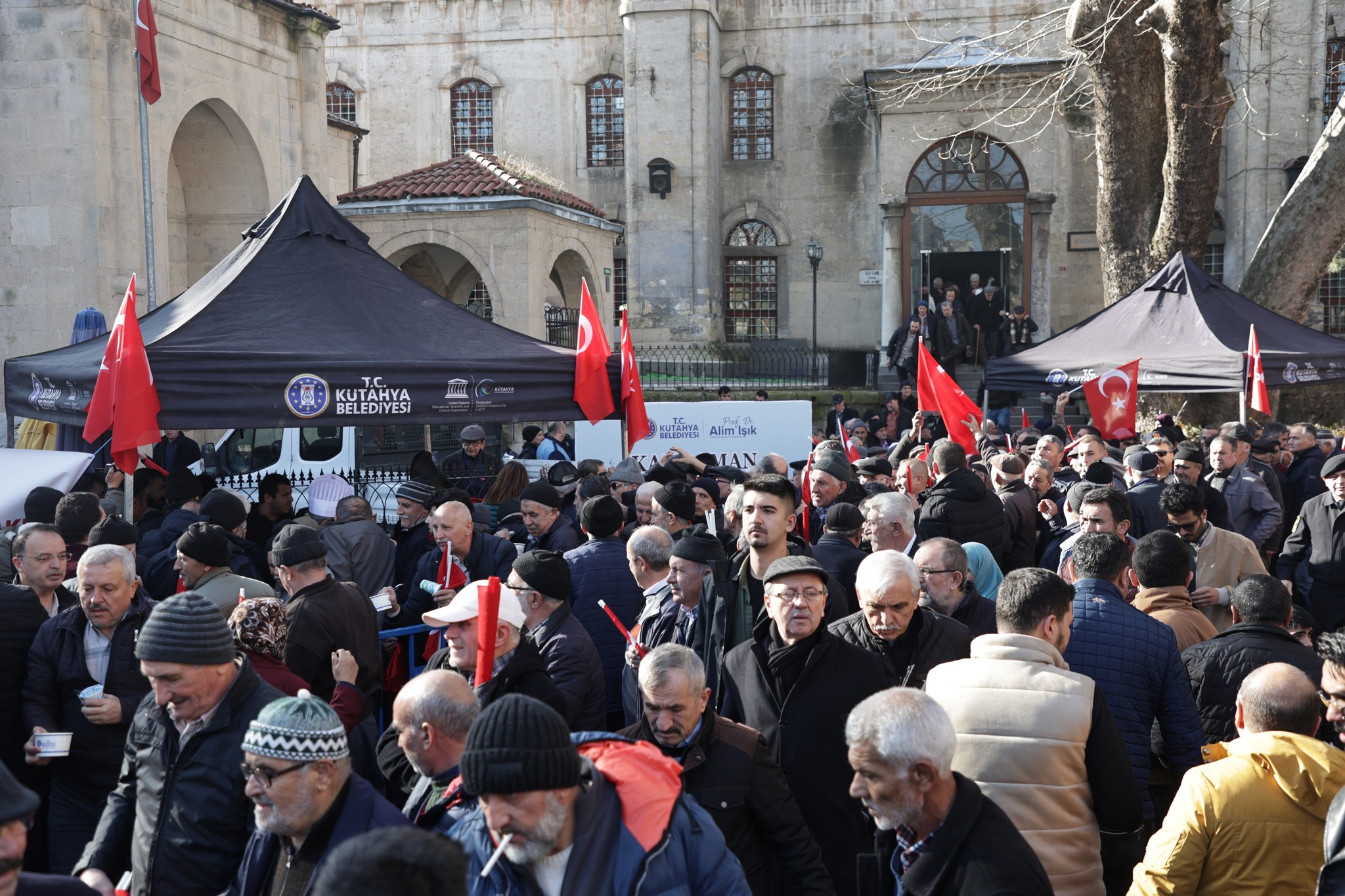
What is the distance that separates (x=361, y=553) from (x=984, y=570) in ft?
12.2

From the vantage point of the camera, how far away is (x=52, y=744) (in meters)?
4.61

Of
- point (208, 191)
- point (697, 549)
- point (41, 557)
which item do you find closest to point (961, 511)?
point (697, 549)

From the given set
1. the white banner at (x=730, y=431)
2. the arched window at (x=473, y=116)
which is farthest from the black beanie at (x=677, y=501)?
the arched window at (x=473, y=116)

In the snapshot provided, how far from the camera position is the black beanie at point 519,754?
275 cm

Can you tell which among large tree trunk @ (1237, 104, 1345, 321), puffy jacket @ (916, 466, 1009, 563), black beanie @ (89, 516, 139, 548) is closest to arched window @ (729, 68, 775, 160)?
large tree trunk @ (1237, 104, 1345, 321)

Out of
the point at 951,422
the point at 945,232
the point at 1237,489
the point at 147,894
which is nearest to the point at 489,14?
the point at 945,232

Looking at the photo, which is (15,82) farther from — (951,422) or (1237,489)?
(1237,489)

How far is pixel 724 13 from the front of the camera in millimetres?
31094

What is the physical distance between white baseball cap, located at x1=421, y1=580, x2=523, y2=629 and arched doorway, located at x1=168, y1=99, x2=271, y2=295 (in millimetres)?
16682

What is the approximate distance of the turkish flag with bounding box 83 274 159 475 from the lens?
7.43 m

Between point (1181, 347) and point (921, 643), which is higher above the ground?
point (1181, 347)

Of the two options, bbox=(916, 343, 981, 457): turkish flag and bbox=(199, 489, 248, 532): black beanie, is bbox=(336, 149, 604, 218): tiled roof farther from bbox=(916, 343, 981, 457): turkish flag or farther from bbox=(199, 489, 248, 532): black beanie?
bbox=(199, 489, 248, 532): black beanie

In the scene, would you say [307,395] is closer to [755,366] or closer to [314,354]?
[314,354]

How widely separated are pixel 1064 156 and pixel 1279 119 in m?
4.74
